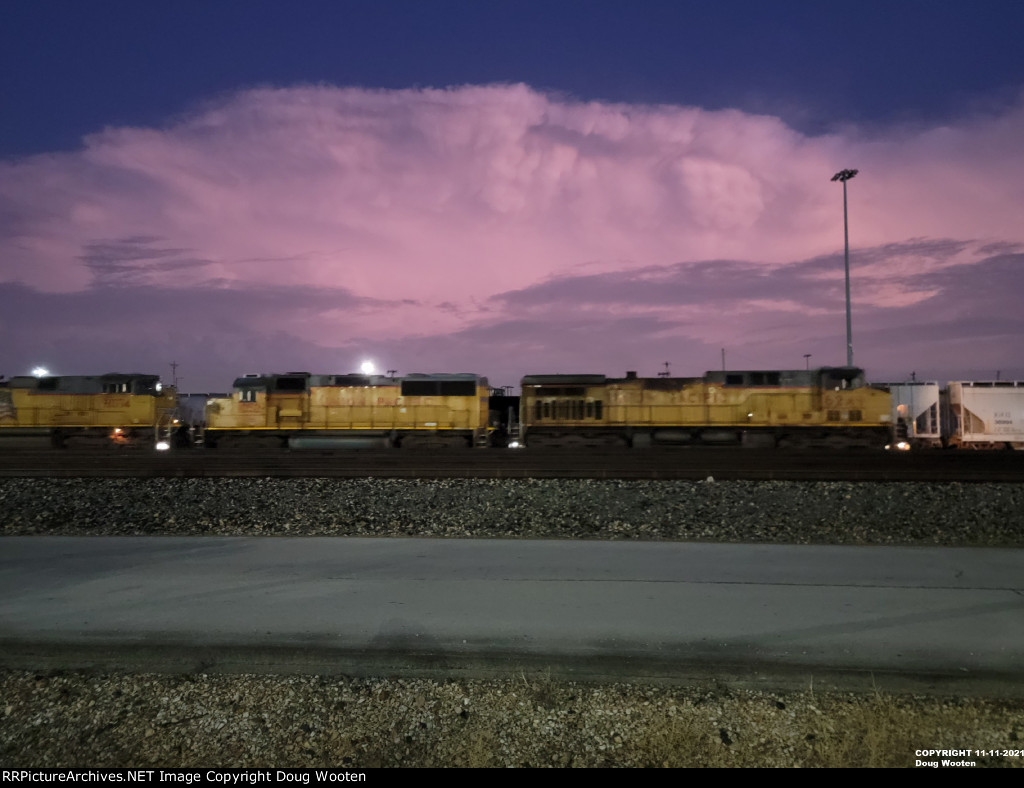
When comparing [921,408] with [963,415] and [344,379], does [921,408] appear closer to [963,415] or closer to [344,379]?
[963,415]

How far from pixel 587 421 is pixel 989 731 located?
2065 cm

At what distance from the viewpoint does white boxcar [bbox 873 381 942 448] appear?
25777 mm

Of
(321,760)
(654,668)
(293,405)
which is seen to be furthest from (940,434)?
(321,760)

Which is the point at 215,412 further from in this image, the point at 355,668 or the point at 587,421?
the point at 355,668

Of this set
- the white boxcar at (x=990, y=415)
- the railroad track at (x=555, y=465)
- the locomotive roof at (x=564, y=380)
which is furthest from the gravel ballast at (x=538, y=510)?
the white boxcar at (x=990, y=415)

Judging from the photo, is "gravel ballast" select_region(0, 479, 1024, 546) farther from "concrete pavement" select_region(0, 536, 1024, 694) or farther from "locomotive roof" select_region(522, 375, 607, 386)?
"locomotive roof" select_region(522, 375, 607, 386)

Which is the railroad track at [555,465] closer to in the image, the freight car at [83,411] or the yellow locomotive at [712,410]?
the yellow locomotive at [712,410]

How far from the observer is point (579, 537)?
27.4ft

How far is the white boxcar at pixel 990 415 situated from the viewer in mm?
24453

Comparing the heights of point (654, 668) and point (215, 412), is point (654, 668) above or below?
below

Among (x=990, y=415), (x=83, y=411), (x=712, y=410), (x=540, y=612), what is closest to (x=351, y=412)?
(x=83, y=411)

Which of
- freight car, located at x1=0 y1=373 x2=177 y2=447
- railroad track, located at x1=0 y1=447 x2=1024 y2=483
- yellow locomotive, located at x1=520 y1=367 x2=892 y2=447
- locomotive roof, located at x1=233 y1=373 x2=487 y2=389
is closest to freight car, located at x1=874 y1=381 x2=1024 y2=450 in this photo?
yellow locomotive, located at x1=520 y1=367 x2=892 y2=447

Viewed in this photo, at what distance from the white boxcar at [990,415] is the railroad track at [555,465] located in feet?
32.4
